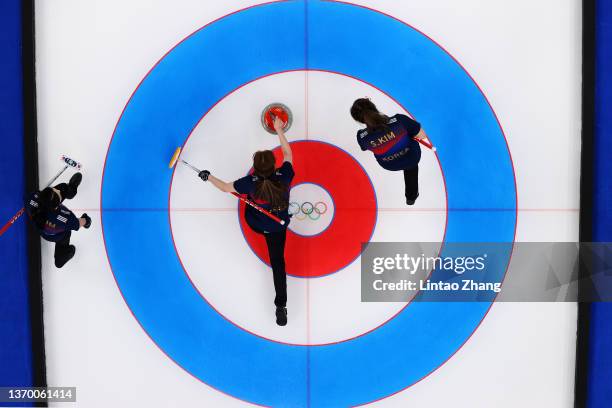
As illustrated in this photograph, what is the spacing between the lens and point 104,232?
134 inches

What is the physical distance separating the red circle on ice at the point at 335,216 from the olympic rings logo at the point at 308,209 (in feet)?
0.40

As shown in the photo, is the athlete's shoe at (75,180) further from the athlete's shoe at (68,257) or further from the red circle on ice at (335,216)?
the red circle on ice at (335,216)

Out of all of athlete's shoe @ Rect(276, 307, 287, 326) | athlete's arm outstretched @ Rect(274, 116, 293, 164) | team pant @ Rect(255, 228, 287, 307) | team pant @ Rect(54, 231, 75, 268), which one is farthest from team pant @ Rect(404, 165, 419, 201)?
team pant @ Rect(54, 231, 75, 268)

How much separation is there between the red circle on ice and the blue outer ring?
→ 0.65 meters

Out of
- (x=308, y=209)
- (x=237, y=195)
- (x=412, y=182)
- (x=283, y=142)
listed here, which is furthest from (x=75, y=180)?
(x=412, y=182)

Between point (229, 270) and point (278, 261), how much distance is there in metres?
0.53

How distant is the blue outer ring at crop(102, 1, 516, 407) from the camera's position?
329 centimetres

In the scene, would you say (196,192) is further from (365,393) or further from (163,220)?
(365,393)

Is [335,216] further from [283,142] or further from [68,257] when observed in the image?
[68,257]

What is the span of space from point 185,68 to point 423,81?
6.45ft

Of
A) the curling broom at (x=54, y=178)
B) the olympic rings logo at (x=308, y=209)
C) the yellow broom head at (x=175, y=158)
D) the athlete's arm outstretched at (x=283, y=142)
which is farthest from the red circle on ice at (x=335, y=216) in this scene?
the curling broom at (x=54, y=178)

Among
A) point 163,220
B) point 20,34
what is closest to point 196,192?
point 163,220

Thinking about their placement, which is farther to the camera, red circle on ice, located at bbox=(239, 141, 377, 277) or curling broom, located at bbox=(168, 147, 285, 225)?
red circle on ice, located at bbox=(239, 141, 377, 277)

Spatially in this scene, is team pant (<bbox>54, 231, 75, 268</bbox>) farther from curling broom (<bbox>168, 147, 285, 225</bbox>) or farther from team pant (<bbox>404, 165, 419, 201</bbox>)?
team pant (<bbox>404, 165, 419, 201</bbox>)
